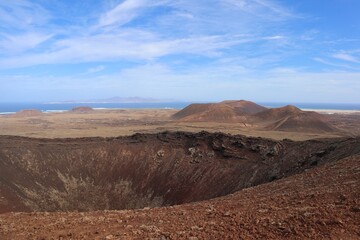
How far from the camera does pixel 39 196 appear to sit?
99.5 feet

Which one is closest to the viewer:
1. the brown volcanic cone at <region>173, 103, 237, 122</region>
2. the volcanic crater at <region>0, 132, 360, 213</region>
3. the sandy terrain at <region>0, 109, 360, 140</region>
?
the volcanic crater at <region>0, 132, 360, 213</region>

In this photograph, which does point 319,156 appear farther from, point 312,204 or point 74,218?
point 74,218

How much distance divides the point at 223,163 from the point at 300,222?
23.6 m

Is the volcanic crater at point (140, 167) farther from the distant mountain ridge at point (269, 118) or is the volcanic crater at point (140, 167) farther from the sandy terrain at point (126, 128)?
the distant mountain ridge at point (269, 118)

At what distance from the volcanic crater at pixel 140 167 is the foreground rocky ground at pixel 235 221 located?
42.5 feet

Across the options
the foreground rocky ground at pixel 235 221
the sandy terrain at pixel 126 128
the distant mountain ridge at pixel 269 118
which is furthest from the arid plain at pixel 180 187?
the distant mountain ridge at pixel 269 118

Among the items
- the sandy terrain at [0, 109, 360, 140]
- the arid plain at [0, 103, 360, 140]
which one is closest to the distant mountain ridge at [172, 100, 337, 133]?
the arid plain at [0, 103, 360, 140]

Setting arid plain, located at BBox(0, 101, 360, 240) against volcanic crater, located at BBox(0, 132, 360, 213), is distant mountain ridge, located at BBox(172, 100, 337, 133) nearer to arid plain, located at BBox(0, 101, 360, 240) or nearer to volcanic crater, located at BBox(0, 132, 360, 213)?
volcanic crater, located at BBox(0, 132, 360, 213)

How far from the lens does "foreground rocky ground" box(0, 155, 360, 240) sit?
28.6ft

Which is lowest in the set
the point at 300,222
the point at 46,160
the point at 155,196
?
the point at 155,196

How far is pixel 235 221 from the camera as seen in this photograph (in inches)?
392

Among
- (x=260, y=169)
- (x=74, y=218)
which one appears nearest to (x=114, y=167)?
(x=260, y=169)

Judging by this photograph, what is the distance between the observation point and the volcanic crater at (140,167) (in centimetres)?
2816

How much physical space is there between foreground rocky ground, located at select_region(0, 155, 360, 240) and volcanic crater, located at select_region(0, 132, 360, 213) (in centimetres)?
1294
